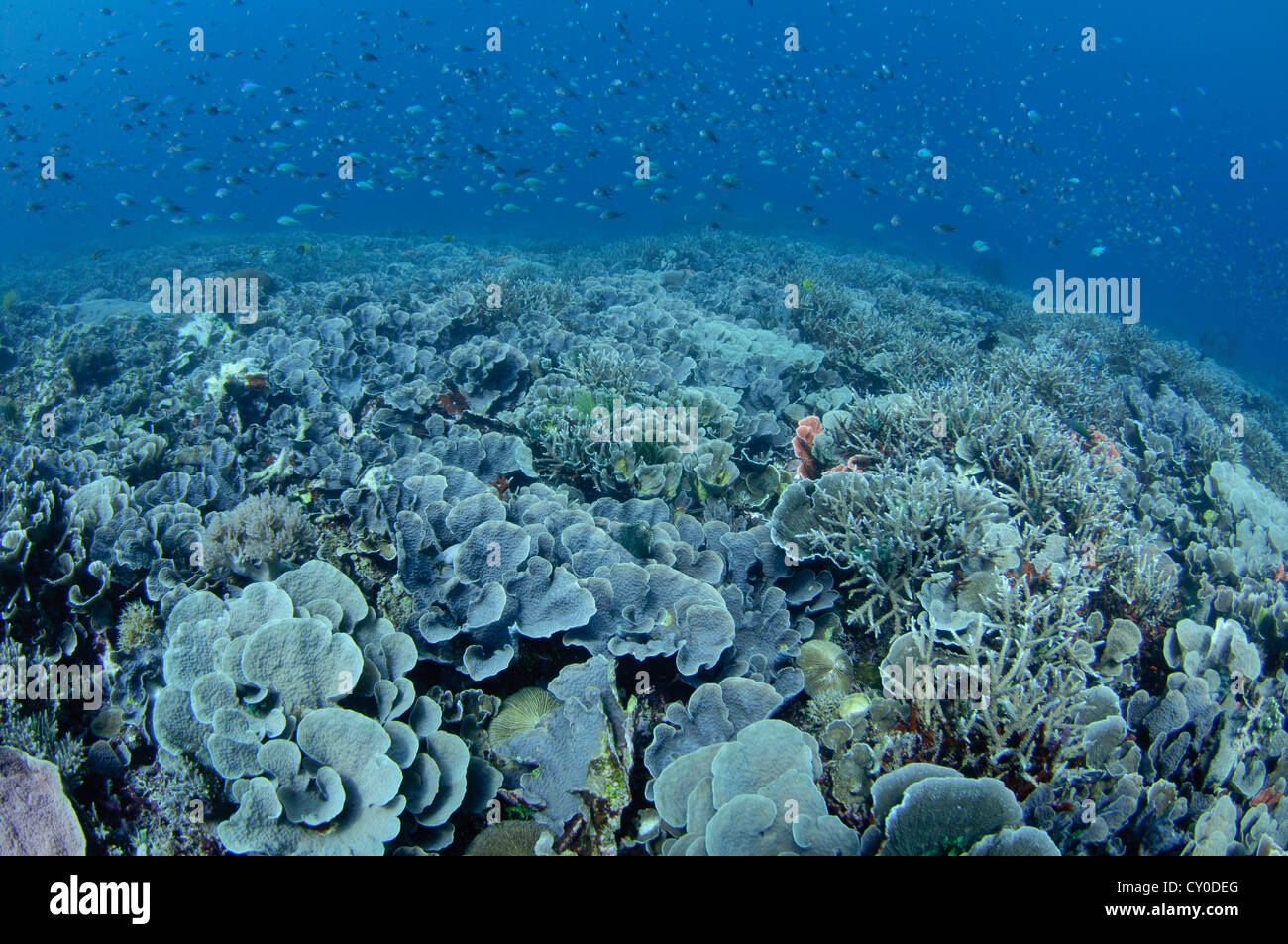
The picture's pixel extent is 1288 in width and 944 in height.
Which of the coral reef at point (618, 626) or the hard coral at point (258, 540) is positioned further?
the hard coral at point (258, 540)

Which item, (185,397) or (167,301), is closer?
(185,397)

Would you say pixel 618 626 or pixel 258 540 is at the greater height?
pixel 258 540

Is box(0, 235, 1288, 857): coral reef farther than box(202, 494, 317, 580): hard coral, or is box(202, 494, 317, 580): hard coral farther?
box(202, 494, 317, 580): hard coral

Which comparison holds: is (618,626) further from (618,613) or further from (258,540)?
(258,540)

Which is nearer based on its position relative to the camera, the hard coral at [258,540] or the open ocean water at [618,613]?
the open ocean water at [618,613]

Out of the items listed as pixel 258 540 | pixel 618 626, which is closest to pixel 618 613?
pixel 618 626

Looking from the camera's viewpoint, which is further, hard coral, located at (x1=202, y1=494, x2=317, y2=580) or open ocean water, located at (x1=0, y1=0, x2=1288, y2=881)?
hard coral, located at (x1=202, y1=494, x2=317, y2=580)

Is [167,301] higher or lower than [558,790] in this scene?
higher

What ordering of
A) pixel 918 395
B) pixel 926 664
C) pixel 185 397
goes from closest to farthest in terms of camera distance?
pixel 926 664 < pixel 918 395 < pixel 185 397

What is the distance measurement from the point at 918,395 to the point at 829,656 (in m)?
2.84

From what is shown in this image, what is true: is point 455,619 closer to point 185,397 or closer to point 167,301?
point 185,397
